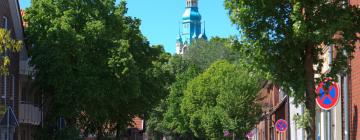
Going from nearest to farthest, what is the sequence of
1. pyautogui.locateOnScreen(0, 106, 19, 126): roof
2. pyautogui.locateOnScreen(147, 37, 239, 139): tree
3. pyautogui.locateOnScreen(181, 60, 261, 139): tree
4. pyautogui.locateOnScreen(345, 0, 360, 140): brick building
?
1. pyautogui.locateOnScreen(345, 0, 360, 140): brick building
2. pyautogui.locateOnScreen(0, 106, 19, 126): roof
3. pyautogui.locateOnScreen(181, 60, 261, 139): tree
4. pyautogui.locateOnScreen(147, 37, 239, 139): tree

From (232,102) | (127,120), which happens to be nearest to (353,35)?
(127,120)

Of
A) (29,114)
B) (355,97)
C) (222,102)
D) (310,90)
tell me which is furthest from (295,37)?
(222,102)

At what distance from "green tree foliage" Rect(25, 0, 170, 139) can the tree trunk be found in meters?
23.7

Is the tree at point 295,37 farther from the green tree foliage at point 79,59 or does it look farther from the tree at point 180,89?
the tree at point 180,89

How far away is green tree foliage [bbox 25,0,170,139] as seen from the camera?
34.2 m

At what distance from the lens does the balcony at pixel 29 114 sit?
38594 millimetres

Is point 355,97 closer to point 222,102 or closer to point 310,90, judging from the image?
point 310,90

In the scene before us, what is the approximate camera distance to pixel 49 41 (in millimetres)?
34188

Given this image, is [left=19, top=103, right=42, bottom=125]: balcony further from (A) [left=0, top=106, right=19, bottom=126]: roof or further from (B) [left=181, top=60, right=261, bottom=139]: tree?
(A) [left=0, top=106, right=19, bottom=126]: roof

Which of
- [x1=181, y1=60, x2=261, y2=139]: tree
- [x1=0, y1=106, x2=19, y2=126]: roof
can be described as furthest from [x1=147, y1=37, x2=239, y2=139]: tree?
[x1=0, y1=106, x2=19, y2=126]: roof

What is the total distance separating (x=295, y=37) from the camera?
11.0 meters

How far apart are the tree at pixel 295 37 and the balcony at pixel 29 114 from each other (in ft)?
93.6

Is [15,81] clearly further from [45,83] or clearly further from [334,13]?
[334,13]

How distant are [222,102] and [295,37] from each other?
4780cm
